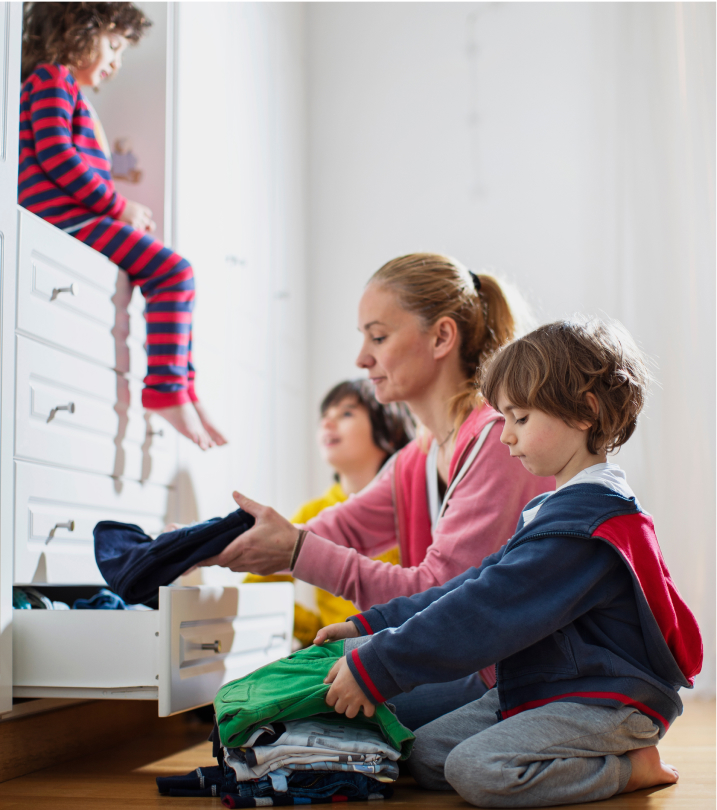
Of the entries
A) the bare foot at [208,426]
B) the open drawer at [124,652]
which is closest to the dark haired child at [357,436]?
the bare foot at [208,426]

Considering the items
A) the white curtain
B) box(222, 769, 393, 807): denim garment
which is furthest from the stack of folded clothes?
the white curtain

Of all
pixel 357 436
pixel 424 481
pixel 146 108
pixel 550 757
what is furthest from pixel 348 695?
pixel 146 108

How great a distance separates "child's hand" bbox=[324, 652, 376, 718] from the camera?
0.94m

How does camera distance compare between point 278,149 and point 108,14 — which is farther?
point 278,149

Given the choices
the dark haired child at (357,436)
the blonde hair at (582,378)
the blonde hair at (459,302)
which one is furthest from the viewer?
the dark haired child at (357,436)

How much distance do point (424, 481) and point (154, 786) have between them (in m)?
0.65

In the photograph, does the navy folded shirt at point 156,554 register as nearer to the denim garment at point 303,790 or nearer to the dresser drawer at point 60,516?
the dresser drawer at point 60,516

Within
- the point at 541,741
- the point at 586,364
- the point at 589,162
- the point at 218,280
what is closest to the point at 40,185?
the point at 218,280

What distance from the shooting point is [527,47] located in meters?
2.93

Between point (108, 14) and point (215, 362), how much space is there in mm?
769

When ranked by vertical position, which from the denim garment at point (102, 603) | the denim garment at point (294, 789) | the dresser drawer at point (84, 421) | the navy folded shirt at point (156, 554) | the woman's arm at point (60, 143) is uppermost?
the woman's arm at point (60, 143)

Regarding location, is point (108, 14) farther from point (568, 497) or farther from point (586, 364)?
point (568, 497)

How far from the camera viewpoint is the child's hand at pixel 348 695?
942 mm

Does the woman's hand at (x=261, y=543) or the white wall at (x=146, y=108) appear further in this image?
the white wall at (x=146, y=108)
